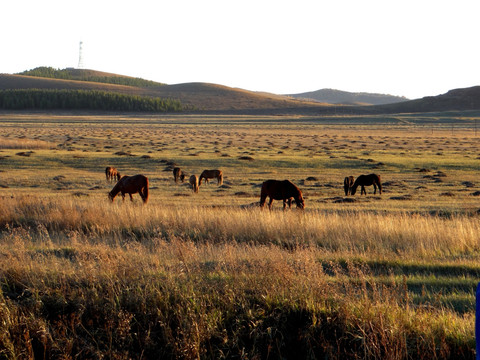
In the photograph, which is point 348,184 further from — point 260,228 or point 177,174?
point 260,228

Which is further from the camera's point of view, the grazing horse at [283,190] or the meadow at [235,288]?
the grazing horse at [283,190]

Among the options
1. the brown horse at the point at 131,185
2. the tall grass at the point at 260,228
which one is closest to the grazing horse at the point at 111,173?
the brown horse at the point at 131,185

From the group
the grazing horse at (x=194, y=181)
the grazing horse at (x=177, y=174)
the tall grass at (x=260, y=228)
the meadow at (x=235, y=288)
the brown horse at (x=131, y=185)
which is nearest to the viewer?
the meadow at (x=235, y=288)

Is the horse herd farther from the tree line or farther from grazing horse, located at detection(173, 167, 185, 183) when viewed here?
the tree line

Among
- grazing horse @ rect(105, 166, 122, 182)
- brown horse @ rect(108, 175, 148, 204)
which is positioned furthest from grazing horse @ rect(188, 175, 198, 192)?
brown horse @ rect(108, 175, 148, 204)

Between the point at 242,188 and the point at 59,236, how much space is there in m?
16.9

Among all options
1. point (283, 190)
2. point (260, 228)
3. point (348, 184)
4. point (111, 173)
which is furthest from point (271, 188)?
point (111, 173)

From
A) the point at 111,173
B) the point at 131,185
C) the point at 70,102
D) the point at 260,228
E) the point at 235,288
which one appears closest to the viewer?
the point at 235,288

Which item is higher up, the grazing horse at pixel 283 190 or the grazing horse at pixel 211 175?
the grazing horse at pixel 283 190

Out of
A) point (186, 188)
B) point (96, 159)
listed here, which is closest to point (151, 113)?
point (96, 159)

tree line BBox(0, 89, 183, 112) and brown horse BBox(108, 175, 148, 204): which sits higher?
tree line BBox(0, 89, 183, 112)

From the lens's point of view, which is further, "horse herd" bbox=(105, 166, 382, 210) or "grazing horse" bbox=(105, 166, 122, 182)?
"grazing horse" bbox=(105, 166, 122, 182)

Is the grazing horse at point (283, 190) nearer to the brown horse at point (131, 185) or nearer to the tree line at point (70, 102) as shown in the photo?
the brown horse at point (131, 185)

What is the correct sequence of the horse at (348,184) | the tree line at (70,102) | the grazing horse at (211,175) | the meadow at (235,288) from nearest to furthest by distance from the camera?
the meadow at (235,288), the horse at (348,184), the grazing horse at (211,175), the tree line at (70,102)
